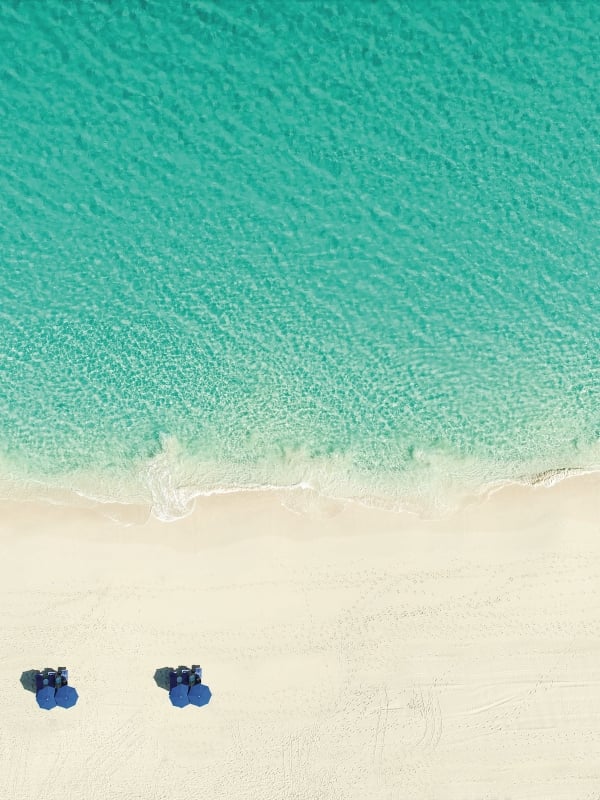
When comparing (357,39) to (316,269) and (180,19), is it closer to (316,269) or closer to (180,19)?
(180,19)

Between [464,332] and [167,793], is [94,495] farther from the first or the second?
[464,332]

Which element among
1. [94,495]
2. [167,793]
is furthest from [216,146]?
[167,793]

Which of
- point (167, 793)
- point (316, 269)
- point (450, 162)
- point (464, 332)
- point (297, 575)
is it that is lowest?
point (167, 793)

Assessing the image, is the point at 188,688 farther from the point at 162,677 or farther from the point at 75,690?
the point at 75,690

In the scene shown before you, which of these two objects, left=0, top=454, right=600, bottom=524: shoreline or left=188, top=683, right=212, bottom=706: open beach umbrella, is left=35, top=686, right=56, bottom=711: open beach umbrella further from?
left=0, top=454, right=600, bottom=524: shoreline

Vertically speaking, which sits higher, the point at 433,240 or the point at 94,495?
the point at 433,240

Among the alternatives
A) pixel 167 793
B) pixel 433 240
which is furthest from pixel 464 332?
pixel 167 793

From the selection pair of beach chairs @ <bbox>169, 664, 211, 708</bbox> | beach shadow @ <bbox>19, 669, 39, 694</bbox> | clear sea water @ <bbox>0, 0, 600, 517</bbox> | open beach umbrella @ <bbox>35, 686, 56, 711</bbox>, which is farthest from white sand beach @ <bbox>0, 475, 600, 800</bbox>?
clear sea water @ <bbox>0, 0, 600, 517</bbox>
